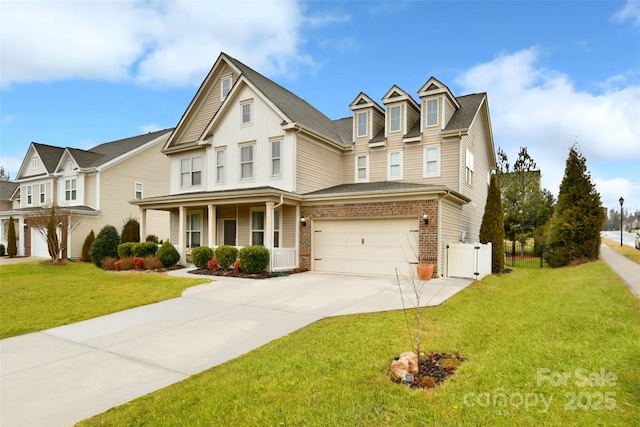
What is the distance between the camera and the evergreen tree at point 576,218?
17.3 metres

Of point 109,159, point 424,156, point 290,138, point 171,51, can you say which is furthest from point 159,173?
point 424,156

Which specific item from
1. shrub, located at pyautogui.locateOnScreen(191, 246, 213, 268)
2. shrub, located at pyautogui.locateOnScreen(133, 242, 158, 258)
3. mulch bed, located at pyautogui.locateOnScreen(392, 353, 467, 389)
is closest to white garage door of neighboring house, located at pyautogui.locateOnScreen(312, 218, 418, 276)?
shrub, located at pyautogui.locateOnScreen(191, 246, 213, 268)

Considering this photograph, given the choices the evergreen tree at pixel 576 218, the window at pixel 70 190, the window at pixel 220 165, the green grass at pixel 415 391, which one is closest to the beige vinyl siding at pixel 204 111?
the window at pixel 220 165

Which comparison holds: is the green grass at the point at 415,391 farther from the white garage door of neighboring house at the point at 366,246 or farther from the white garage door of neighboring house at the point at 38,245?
the white garage door of neighboring house at the point at 38,245

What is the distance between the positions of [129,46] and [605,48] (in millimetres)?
17349

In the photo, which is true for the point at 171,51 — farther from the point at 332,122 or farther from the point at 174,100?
the point at 174,100

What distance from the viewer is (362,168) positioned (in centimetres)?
1820

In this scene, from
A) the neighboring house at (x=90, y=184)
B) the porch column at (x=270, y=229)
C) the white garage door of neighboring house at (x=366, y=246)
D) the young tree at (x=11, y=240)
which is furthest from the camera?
the young tree at (x=11, y=240)

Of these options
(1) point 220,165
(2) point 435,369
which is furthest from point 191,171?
(2) point 435,369

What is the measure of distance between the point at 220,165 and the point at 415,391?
51.8ft

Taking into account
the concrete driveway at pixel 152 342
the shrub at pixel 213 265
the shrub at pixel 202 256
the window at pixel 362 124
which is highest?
the window at pixel 362 124

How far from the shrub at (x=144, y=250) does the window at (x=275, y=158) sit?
7029 mm

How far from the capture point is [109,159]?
24828mm

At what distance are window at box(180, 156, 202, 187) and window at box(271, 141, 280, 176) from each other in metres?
4.94
